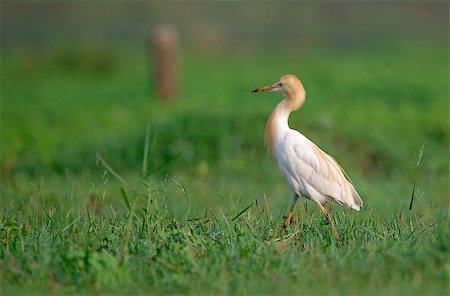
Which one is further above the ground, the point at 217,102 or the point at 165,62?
the point at 165,62

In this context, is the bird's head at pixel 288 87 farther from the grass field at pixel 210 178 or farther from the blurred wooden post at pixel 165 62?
the blurred wooden post at pixel 165 62

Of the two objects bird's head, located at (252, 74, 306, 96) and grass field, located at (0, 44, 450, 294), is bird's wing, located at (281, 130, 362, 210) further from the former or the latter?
bird's head, located at (252, 74, 306, 96)

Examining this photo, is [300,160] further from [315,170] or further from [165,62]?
[165,62]

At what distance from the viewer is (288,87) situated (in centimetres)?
632

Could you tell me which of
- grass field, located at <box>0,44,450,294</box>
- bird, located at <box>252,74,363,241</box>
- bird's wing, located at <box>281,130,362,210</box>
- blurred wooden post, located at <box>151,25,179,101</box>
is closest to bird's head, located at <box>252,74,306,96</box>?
bird, located at <box>252,74,363,241</box>

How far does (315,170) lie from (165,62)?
373 inches

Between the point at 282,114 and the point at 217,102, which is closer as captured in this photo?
the point at 282,114

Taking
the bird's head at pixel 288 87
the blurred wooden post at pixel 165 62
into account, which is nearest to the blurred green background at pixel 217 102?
the blurred wooden post at pixel 165 62

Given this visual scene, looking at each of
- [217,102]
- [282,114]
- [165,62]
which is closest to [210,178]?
[282,114]

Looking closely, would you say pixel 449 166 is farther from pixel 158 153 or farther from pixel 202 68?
pixel 202 68

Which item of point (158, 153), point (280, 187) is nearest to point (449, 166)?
point (280, 187)

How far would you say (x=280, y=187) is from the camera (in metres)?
9.40

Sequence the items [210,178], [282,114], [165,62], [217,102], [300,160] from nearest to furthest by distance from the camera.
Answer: [300,160] → [282,114] → [210,178] → [217,102] → [165,62]

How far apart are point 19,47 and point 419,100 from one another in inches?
581
